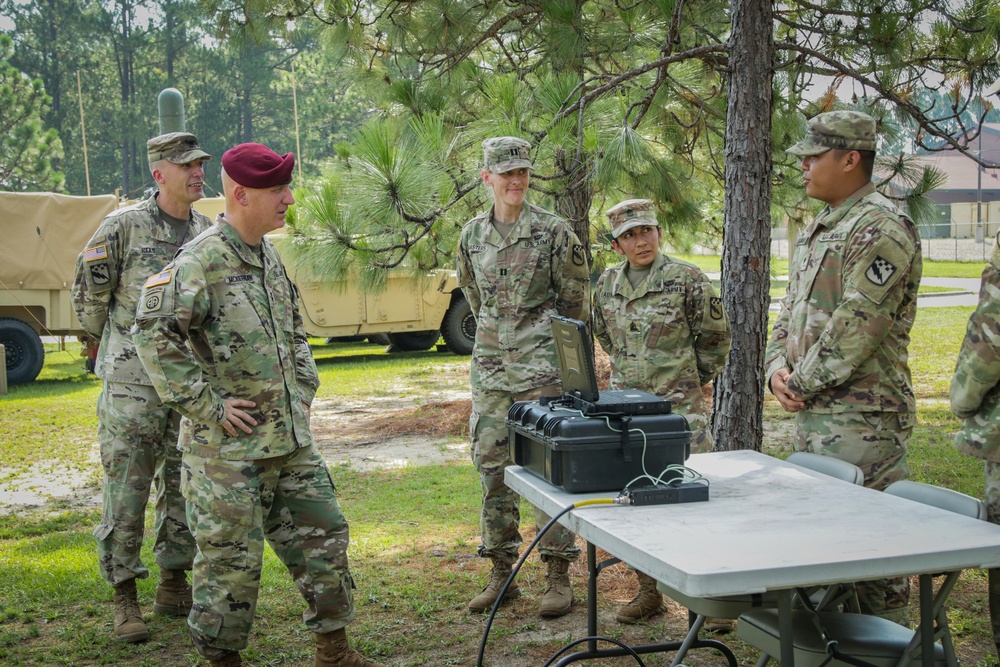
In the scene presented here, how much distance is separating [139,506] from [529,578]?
1.80 metres

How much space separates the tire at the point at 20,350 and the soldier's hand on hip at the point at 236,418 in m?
Result: 10.0

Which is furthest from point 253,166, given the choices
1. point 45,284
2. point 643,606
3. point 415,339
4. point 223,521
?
point 415,339

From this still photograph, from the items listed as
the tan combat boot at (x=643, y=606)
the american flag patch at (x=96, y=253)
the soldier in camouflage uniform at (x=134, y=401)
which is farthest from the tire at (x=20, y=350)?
the tan combat boot at (x=643, y=606)

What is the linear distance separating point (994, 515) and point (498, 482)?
212 cm

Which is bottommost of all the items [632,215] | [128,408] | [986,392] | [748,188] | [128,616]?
[128,616]

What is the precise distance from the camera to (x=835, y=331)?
3.17m

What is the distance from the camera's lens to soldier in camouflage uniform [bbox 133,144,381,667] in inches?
124

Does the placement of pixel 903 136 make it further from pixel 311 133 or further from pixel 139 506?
pixel 311 133

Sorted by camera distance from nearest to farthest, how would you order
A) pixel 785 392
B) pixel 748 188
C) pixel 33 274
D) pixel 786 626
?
pixel 786 626, pixel 785 392, pixel 748 188, pixel 33 274

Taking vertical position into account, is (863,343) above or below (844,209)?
below

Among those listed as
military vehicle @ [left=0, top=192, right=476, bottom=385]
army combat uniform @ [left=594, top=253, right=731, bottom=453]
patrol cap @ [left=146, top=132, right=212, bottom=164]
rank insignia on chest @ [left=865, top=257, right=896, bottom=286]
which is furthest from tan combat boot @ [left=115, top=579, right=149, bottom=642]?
military vehicle @ [left=0, top=192, right=476, bottom=385]

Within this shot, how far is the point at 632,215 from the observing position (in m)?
4.02

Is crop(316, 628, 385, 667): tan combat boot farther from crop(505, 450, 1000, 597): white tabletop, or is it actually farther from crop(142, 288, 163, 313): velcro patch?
crop(142, 288, 163, 313): velcro patch

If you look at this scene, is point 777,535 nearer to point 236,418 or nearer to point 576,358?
point 576,358
